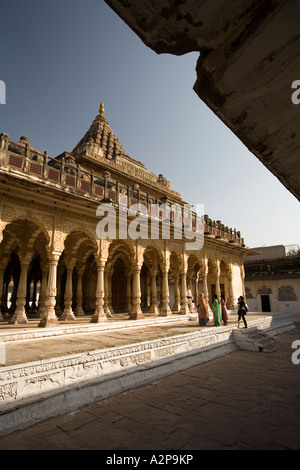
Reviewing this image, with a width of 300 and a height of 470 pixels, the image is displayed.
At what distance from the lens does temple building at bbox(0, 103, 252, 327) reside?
788 centimetres

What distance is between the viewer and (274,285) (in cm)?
2228

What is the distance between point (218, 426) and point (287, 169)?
3023mm

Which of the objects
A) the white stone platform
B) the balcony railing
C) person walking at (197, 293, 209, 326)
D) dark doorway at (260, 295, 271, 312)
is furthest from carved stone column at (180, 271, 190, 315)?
dark doorway at (260, 295, 271, 312)

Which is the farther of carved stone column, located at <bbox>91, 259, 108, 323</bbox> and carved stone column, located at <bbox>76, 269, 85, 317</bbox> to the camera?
carved stone column, located at <bbox>76, 269, 85, 317</bbox>

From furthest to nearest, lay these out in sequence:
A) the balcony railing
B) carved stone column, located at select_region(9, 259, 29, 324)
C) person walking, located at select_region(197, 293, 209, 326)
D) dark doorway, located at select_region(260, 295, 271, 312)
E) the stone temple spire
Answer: dark doorway, located at select_region(260, 295, 271, 312) → the stone temple spire → person walking, located at select_region(197, 293, 209, 326) → carved stone column, located at select_region(9, 259, 29, 324) → the balcony railing

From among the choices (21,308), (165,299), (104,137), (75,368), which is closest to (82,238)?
(21,308)

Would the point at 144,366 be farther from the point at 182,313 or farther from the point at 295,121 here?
the point at 182,313

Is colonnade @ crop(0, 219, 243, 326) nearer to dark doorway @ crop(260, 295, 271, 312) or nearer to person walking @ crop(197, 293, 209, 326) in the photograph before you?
person walking @ crop(197, 293, 209, 326)

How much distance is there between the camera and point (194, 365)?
20.3 feet

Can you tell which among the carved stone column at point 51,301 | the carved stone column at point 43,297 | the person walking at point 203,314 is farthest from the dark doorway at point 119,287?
the carved stone column at point 51,301

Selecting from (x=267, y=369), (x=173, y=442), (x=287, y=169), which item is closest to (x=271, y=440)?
(x=173, y=442)

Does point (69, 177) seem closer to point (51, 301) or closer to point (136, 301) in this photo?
point (51, 301)

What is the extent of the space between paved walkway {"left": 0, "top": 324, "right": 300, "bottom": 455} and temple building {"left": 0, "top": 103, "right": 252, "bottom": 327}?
499 cm

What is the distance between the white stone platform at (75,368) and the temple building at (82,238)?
3018 millimetres
